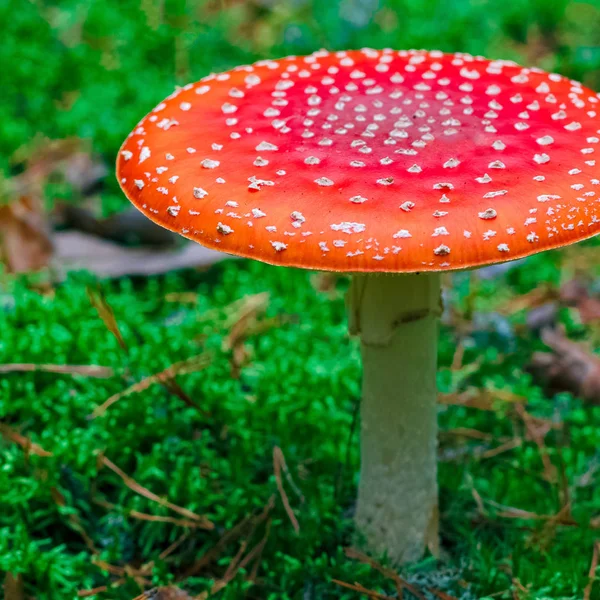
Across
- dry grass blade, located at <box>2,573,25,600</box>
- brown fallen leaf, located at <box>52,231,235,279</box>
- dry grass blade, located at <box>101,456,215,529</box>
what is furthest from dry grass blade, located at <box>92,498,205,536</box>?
brown fallen leaf, located at <box>52,231,235,279</box>

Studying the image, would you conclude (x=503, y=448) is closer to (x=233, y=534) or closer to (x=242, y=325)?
(x=233, y=534)

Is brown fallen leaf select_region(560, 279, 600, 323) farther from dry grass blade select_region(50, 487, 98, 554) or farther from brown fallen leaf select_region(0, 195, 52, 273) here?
brown fallen leaf select_region(0, 195, 52, 273)

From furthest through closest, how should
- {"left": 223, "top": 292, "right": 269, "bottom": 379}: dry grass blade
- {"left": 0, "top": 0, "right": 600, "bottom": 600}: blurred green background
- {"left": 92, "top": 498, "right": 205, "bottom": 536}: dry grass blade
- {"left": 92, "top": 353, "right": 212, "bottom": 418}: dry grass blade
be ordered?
{"left": 223, "top": 292, "right": 269, "bottom": 379}: dry grass blade, {"left": 92, "top": 353, "right": 212, "bottom": 418}: dry grass blade, {"left": 92, "top": 498, "right": 205, "bottom": 536}: dry grass blade, {"left": 0, "top": 0, "right": 600, "bottom": 600}: blurred green background

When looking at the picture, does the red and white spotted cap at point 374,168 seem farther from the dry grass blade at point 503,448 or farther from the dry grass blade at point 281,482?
the dry grass blade at point 503,448

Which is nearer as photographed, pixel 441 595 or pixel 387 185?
pixel 387 185

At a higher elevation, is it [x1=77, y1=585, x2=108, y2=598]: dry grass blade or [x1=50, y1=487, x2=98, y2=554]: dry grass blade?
[x1=50, y1=487, x2=98, y2=554]: dry grass blade

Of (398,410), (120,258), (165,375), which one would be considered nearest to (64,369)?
(165,375)

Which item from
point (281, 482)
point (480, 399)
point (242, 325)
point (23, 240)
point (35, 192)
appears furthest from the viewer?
point (35, 192)
